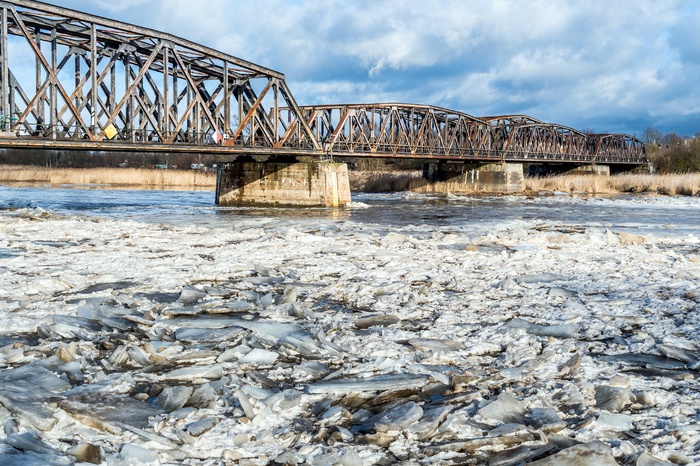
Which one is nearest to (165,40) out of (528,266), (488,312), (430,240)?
(430,240)

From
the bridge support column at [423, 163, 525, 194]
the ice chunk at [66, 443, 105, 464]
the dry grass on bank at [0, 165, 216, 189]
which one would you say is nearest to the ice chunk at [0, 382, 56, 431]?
the ice chunk at [66, 443, 105, 464]

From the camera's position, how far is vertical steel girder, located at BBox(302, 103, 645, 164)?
57.9 meters

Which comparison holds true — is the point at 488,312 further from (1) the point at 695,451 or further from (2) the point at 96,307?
(2) the point at 96,307

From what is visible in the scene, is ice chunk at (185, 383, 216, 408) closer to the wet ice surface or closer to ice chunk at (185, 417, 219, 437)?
the wet ice surface

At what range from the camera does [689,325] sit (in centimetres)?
754

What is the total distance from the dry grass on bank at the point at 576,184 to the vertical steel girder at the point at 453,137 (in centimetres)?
368

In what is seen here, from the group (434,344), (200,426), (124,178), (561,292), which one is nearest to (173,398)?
(200,426)

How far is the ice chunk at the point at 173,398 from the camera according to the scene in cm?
512

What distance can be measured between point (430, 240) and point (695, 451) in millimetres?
13457

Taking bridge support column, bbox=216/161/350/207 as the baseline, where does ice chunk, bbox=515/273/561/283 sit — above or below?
below

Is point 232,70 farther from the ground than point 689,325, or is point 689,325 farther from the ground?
point 232,70

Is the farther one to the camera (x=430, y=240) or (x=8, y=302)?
(x=430, y=240)

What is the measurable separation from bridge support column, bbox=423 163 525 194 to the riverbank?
649mm

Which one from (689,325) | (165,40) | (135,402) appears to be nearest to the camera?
(135,402)
